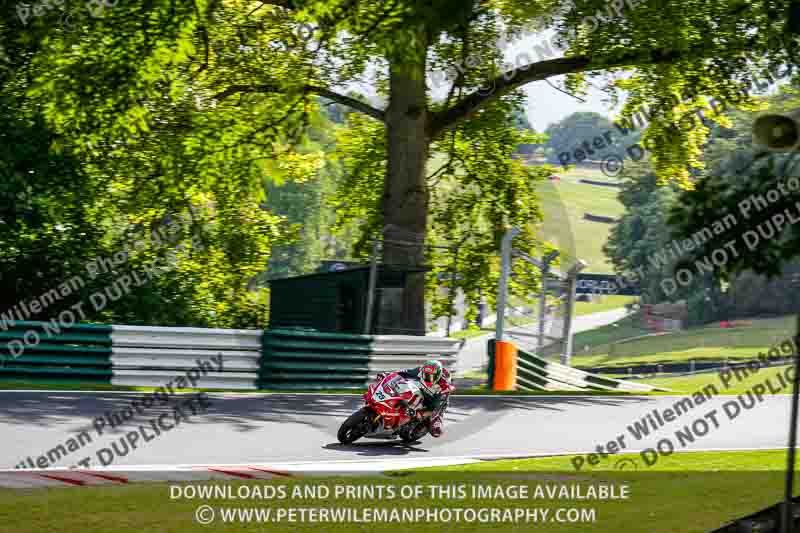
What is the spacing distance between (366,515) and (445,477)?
2075mm

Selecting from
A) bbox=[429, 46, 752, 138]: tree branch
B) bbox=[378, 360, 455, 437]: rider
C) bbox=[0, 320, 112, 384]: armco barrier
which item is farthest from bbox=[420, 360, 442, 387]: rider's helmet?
bbox=[429, 46, 752, 138]: tree branch

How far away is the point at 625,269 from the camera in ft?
310

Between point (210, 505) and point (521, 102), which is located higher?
point (521, 102)

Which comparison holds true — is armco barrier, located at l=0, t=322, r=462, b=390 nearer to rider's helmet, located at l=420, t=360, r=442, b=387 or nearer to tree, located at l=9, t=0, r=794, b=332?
tree, located at l=9, t=0, r=794, b=332

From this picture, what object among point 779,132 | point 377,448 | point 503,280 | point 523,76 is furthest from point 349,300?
point 779,132

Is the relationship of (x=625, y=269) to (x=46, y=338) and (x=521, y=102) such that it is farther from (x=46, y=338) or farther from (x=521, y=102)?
(x=46, y=338)

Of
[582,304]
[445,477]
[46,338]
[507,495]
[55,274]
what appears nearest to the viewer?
[507,495]

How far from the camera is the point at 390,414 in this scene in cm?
1123

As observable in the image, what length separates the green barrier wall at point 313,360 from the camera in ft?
54.9

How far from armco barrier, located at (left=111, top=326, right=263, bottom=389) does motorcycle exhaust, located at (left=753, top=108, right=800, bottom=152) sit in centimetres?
1138

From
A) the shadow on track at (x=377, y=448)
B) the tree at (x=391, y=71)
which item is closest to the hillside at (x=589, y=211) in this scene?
the tree at (x=391, y=71)

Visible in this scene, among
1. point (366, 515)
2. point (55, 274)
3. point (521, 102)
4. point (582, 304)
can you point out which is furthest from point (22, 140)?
point (582, 304)

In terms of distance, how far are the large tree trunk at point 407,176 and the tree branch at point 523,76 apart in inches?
26.1

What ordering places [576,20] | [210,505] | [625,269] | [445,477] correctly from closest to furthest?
[210,505] < [445,477] < [576,20] < [625,269]
